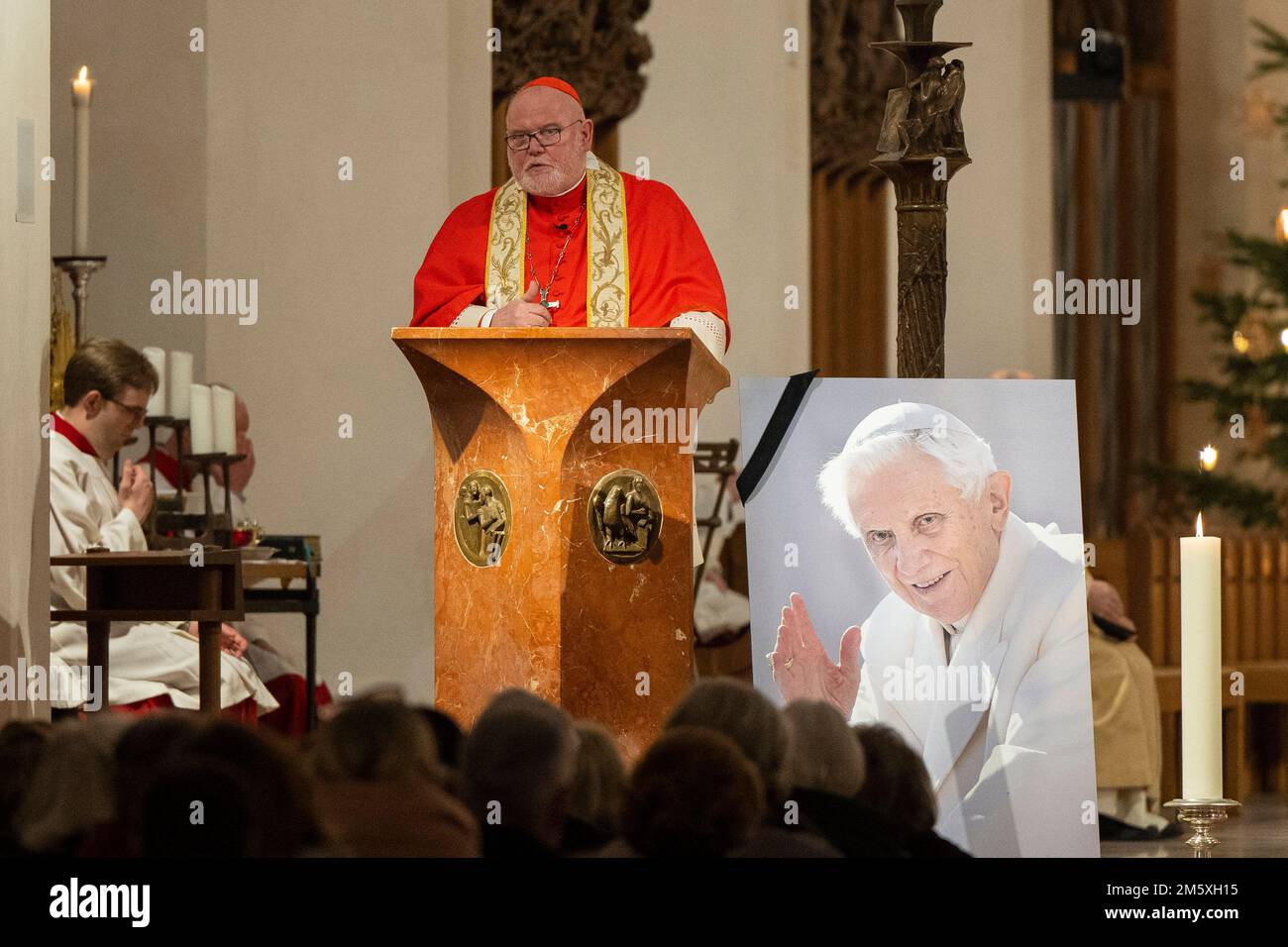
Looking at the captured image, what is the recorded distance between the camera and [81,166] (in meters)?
6.36

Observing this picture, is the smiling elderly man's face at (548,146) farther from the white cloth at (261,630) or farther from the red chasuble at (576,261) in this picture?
the white cloth at (261,630)

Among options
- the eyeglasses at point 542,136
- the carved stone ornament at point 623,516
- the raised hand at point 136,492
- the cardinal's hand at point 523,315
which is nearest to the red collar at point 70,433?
the raised hand at point 136,492

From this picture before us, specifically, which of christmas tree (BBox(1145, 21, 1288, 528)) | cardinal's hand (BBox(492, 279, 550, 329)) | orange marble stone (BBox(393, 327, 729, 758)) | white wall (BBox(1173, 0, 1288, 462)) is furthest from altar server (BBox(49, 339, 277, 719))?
white wall (BBox(1173, 0, 1288, 462))

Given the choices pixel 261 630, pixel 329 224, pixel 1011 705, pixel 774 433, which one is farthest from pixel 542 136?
pixel 329 224

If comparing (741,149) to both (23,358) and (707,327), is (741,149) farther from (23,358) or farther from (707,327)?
(23,358)

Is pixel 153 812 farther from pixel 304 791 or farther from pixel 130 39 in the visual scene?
pixel 130 39

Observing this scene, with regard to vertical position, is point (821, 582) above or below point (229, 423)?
below

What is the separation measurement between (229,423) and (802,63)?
489 cm

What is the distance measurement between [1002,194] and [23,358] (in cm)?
779

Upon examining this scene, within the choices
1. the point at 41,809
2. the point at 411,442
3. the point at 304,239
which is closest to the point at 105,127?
the point at 304,239

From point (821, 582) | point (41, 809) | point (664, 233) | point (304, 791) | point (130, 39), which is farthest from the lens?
point (130, 39)

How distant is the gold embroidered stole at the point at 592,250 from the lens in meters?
4.75

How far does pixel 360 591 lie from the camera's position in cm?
830

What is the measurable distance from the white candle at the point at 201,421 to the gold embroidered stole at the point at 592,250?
82.4 inches
